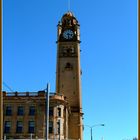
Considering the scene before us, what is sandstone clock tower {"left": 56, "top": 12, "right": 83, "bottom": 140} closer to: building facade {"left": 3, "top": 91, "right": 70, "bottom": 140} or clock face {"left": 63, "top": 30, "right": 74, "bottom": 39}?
clock face {"left": 63, "top": 30, "right": 74, "bottom": 39}

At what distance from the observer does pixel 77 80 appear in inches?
4604

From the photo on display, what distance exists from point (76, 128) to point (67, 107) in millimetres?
7680

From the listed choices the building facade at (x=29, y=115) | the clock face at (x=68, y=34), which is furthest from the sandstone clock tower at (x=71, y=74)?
the building facade at (x=29, y=115)

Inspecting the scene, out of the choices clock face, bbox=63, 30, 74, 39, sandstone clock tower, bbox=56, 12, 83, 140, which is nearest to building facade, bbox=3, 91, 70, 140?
sandstone clock tower, bbox=56, 12, 83, 140

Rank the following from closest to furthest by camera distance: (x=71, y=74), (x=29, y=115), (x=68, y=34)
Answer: (x=29, y=115), (x=71, y=74), (x=68, y=34)

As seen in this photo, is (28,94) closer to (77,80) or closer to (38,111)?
(38,111)

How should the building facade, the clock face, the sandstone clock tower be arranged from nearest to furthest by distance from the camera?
the building facade < the sandstone clock tower < the clock face

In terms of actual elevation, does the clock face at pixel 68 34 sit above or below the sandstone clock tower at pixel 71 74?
above

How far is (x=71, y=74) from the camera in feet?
386

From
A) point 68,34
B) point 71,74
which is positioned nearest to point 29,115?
point 71,74

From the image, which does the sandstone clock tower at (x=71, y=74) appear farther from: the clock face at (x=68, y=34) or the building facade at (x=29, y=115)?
the building facade at (x=29, y=115)

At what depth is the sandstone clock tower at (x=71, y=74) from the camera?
376ft

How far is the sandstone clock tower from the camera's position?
114625mm

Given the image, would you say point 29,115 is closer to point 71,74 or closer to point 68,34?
point 71,74
